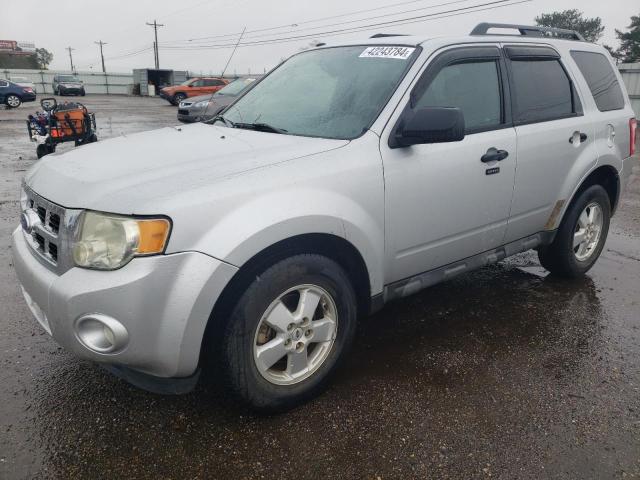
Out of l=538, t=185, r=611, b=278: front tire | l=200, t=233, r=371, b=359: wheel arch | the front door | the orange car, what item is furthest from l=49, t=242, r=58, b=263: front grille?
the orange car

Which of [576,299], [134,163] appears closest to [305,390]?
[134,163]

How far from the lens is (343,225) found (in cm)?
240

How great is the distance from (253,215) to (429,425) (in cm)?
133

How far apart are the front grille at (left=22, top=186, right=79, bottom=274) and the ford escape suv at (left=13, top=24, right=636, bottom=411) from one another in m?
0.01

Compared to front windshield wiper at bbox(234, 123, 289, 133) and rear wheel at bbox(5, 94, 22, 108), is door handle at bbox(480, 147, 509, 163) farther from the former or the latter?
rear wheel at bbox(5, 94, 22, 108)

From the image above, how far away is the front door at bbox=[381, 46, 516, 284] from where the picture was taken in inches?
106

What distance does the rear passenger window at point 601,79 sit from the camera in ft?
12.9

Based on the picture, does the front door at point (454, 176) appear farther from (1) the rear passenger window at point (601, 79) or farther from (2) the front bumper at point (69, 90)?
(2) the front bumper at point (69, 90)

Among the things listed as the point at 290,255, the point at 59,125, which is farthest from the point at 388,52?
the point at 59,125

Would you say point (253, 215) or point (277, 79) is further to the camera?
point (277, 79)

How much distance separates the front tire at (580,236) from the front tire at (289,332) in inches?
88.0

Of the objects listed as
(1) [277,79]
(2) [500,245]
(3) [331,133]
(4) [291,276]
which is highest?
(1) [277,79]

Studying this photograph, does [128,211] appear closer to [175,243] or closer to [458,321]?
[175,243]

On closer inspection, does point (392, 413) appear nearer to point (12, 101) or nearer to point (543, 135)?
point (543, 135)
